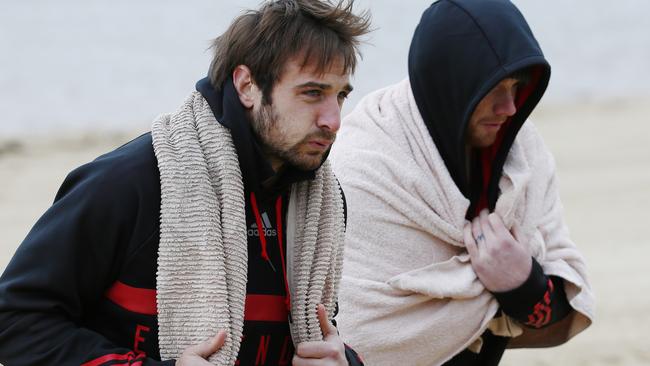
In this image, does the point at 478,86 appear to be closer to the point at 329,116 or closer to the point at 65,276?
the point at 329,116

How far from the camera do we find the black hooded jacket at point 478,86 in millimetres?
3555

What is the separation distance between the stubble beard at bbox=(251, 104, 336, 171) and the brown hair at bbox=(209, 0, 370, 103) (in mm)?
37

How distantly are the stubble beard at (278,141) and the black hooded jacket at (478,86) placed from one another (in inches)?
40.0

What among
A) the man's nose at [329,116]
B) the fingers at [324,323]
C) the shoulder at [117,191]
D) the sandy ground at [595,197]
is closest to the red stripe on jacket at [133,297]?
the shoulder at [117,191]

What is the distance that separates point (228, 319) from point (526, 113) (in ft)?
5.09

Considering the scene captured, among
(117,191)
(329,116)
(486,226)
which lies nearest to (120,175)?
(117,191)

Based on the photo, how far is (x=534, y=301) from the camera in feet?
11.7

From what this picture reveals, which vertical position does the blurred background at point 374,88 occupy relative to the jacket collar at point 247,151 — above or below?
below

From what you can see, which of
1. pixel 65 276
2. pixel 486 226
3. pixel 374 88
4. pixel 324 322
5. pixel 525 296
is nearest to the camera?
pixel 65 276

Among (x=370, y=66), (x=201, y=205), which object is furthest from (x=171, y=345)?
(x=370, y=66)

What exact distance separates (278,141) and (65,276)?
1.75 feet

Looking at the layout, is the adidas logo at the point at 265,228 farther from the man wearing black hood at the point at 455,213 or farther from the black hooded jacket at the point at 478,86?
the black hooded jacket at the point at 478,86

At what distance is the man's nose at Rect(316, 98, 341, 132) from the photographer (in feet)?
8.61

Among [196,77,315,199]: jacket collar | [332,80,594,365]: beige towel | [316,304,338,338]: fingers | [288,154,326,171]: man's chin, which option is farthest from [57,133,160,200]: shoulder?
[332,80,594,365]: beige towel
